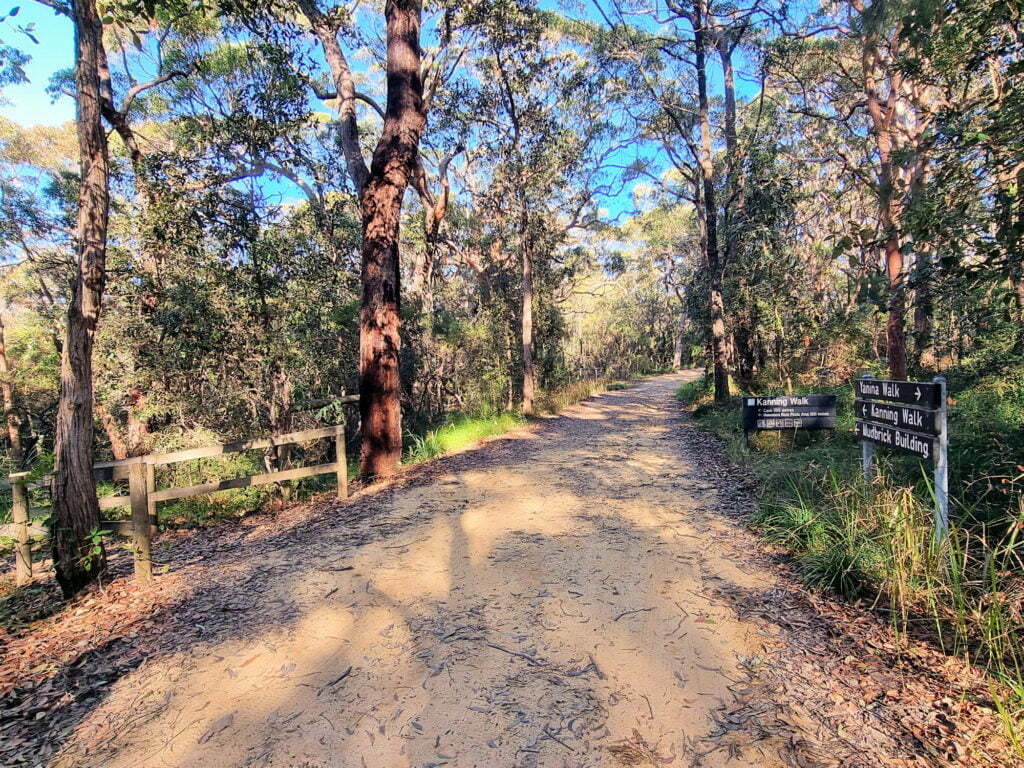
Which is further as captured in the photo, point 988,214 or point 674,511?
point 674,511

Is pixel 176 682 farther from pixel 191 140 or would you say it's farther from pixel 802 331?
pixel 802 331

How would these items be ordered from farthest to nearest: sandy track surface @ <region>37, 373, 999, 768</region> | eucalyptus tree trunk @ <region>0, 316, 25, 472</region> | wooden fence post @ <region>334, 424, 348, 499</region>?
eucalyptus tree trunk @ <region>0, 316, 25, 472</region> → wooden fence post @ <region>334, 424, 348, 499</region> → sandy track surface @ <region>37, 373, 999, 768</region>

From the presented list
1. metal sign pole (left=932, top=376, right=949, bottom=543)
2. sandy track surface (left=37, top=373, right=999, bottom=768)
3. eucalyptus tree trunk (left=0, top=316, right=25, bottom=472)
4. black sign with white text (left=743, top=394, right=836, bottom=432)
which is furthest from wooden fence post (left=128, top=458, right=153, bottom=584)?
eucalyptus tree trunk (left=0, top=316, right=25, bottom=472)

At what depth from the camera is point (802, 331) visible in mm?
13852

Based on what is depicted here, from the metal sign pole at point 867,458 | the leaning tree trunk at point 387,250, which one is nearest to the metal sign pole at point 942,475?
the metal sign pole at point 867,458

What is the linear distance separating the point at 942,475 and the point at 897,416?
0.72m

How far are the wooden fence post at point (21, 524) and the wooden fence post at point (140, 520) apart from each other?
755mm

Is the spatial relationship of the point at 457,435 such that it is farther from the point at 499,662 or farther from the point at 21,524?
the point at 499,662

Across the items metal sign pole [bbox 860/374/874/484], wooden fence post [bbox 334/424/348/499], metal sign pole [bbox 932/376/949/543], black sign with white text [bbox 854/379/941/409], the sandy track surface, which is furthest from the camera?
wooden fence post [bbox 334/424/348/499]

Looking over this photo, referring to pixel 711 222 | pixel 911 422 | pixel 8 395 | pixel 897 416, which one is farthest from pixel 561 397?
pixel 8 395

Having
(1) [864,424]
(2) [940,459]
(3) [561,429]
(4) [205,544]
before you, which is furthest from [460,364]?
(2) [940,459]

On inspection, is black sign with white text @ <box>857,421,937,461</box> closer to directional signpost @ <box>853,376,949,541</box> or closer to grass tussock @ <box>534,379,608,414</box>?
directional signpost @ <box>853,376,949,541</box>

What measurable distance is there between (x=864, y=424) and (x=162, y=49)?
16.0m

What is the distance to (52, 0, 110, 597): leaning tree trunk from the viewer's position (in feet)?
13.2
